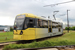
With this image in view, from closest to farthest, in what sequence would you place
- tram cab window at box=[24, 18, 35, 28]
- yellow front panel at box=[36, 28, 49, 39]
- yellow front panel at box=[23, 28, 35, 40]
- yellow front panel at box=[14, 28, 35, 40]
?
yellow front panel at box=[14, 28, 35, 40]
yellow front panel at box=[23, 28, 35, 40]
tram cab window at box=[24, 18, 35, 28]
yellow front panel at box=[36, 28, 49, 39]

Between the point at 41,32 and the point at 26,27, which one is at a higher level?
the point at 26,27

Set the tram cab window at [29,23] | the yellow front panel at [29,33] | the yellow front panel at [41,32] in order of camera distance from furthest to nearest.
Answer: the yellow front panel at [41,32] < the tram cab window at [29,23] < the yellow front panel at [29,33]

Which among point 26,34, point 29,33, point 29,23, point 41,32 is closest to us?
point 26,34

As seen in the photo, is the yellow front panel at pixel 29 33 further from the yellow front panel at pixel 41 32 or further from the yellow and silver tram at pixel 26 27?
the yellow front panel at pixel 41 32

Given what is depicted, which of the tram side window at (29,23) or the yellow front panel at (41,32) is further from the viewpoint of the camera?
the yellow front panel at (41,32)

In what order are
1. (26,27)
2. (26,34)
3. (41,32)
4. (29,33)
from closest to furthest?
(26,34), (26,27), (29,33), (41,32)

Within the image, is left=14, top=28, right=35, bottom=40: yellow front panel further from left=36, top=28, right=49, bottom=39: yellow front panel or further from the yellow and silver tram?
left=36, top=28, right=49, bottom=39: yellow front panel

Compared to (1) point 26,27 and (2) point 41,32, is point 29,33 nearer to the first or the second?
(1) point 26,27

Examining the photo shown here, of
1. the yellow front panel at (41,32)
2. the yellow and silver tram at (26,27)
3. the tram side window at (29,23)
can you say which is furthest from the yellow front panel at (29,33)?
the yellow front panel at (41,32)

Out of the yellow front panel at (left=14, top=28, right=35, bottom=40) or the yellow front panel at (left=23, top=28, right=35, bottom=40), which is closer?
the yellow front panel at (left=14, top=28, right=35, bottom=40)

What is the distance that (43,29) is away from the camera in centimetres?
Result: 1587

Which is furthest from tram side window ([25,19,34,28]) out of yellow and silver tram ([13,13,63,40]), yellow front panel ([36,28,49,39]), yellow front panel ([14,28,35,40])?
yellow front panel ([36,28,49,39])

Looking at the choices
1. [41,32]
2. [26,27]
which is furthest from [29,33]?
[41,32]

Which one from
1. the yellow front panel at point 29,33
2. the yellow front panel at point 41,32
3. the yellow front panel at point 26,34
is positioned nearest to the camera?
the yellow front panel at point 26,34
